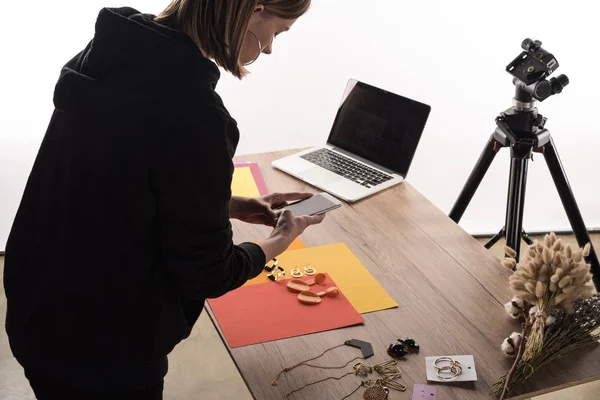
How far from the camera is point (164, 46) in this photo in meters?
1.22

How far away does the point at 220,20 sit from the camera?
4.10ft

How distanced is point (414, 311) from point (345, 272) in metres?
0.23

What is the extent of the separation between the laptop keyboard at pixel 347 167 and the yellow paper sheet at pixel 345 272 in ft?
1.23

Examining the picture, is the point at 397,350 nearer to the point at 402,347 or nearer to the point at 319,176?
the point at 402,347

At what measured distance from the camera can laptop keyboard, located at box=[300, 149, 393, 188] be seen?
7.52ft

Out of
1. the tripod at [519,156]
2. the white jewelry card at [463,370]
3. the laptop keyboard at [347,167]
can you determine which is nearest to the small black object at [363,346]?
the white jewelry card at [463,370]

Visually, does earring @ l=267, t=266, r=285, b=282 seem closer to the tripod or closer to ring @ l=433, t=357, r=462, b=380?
ring @ l=433, t=357, r=462, b=380

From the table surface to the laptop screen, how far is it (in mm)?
128

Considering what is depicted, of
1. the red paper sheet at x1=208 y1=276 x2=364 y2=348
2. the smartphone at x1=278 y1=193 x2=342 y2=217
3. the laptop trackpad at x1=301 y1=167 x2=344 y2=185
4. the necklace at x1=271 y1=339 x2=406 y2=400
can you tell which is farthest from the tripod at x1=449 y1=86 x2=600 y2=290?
the necklace at x1=271 y1=339 x2=406 y2=400

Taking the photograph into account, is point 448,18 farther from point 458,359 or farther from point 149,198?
point 149,198

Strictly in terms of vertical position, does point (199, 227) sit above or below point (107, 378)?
above

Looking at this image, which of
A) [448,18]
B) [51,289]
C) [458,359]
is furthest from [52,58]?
[458,359]

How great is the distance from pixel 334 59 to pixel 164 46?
2.24m

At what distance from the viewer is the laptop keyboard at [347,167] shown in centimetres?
229
